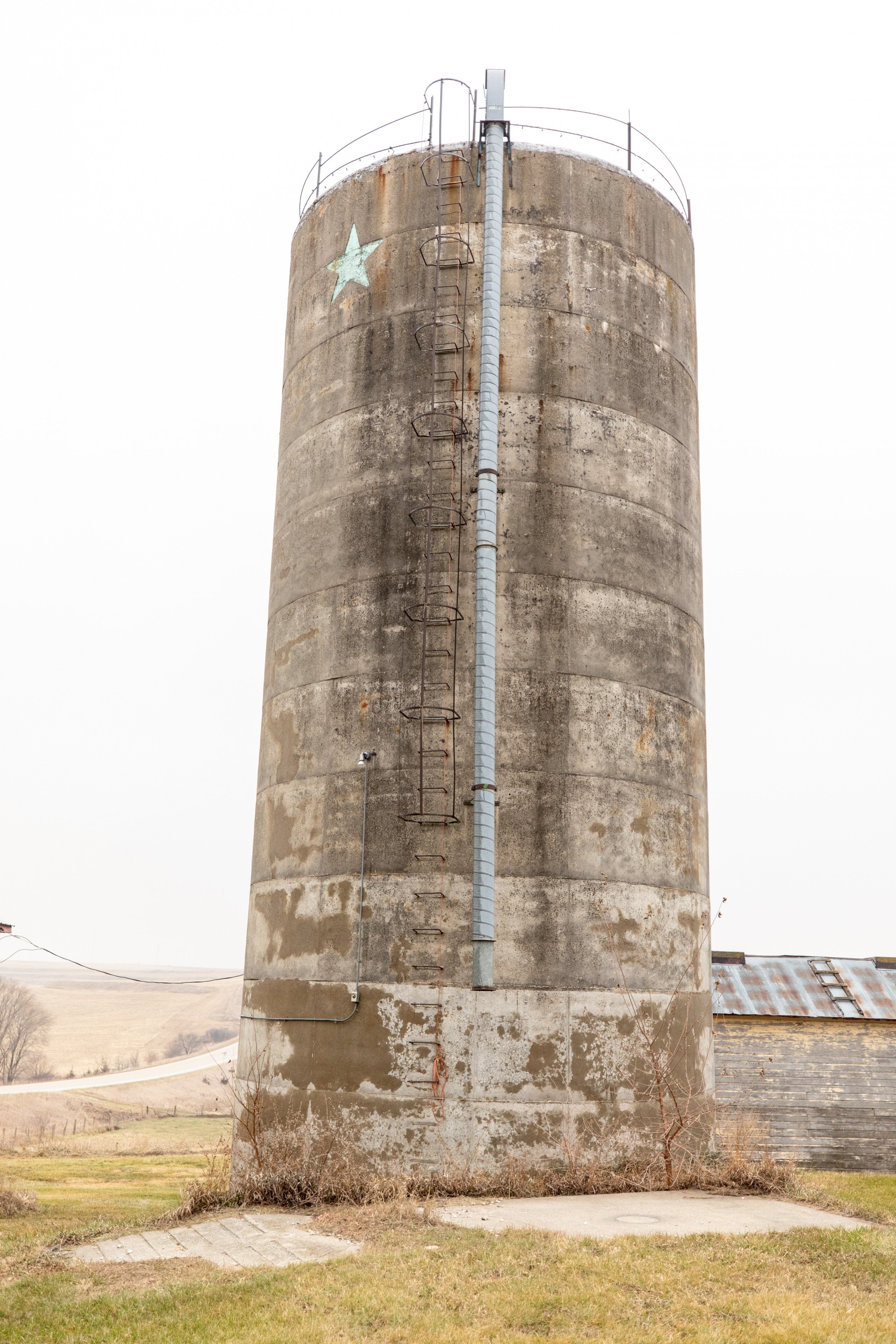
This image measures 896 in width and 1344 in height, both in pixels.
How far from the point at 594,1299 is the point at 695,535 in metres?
10.9

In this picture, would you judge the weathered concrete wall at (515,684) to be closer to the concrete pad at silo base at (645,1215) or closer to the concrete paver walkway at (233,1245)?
the concrete pad at silo base at (645,1215)

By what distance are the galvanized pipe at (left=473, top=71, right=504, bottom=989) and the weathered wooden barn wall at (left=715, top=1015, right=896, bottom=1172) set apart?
48.2 feet

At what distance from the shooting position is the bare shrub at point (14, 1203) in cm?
1916

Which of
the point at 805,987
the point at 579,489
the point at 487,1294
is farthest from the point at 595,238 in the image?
the point at 805,987

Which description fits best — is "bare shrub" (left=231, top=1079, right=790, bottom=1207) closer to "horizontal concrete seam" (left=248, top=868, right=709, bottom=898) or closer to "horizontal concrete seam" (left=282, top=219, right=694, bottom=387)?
"horizontal concrete seam" (left=248, top=868, right=709, bottom=898)

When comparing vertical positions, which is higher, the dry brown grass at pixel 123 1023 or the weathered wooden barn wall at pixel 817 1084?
the weathered wooden barn wall at pixel 817 1084

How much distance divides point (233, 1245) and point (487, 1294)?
3.05 meters

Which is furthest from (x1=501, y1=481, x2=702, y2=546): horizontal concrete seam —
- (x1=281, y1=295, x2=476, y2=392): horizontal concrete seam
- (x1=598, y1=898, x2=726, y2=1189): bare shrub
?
(x1=598, y1=898, x2=726, y2=1189): bare shrub

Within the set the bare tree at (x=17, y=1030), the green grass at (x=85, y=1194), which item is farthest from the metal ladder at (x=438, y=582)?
the bare tree at (x=17, y=1030)

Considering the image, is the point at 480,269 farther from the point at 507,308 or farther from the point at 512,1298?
the point at 512,1298

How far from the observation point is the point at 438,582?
14.0 m

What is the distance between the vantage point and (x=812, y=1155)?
80.2 feet

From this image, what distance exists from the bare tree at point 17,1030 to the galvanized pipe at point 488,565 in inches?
3237

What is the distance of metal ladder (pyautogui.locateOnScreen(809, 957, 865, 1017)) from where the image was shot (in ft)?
87.0
